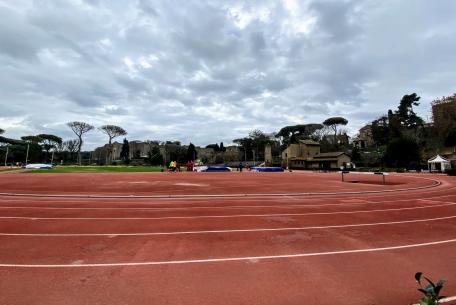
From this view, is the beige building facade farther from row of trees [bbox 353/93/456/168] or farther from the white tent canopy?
the white tent canopy

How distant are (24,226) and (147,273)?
648 cm

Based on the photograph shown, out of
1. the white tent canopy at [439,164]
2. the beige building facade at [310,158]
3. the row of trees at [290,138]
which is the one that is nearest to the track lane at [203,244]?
the white tent canopy at [439,164]

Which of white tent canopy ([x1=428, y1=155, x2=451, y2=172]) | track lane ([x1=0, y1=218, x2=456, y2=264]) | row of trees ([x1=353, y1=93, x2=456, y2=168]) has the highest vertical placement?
row of trees ([x1=353, y1=93, x2=456, y2=168])

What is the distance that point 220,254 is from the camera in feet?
23.0

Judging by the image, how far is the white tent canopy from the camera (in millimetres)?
45531

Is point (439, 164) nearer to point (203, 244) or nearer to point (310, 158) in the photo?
point (310, 158)

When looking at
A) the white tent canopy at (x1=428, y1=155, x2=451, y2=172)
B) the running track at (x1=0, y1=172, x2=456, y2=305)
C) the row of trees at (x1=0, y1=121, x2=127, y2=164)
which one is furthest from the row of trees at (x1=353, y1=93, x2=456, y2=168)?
the row of trees at (x1=0, y1=121, x2=127, y2=164)

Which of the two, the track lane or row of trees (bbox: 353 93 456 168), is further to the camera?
row of trees (bbox: 353 93 456 168)

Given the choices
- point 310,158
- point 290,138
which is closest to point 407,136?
point 310,158

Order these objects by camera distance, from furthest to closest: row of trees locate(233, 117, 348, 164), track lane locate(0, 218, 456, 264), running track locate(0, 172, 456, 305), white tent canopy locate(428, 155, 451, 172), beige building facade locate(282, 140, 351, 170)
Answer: row of trees locate(233, 117, 348, 164) → beige building facade locate(282, 140, 351, 170) → white tent canopy locate(428, 155, 451, 172) → track lane locate(0, 218, 456, 264) → running track locate(0, 172, 456, 305)

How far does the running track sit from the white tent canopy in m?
39.7

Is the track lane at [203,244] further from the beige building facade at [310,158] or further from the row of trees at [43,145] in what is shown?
the row of trees at [43,145]

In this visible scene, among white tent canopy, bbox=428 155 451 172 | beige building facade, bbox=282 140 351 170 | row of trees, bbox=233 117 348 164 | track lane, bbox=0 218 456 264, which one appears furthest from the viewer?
row of trees, bbox=233 117 348 164

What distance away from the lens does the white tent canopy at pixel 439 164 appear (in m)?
45.5
